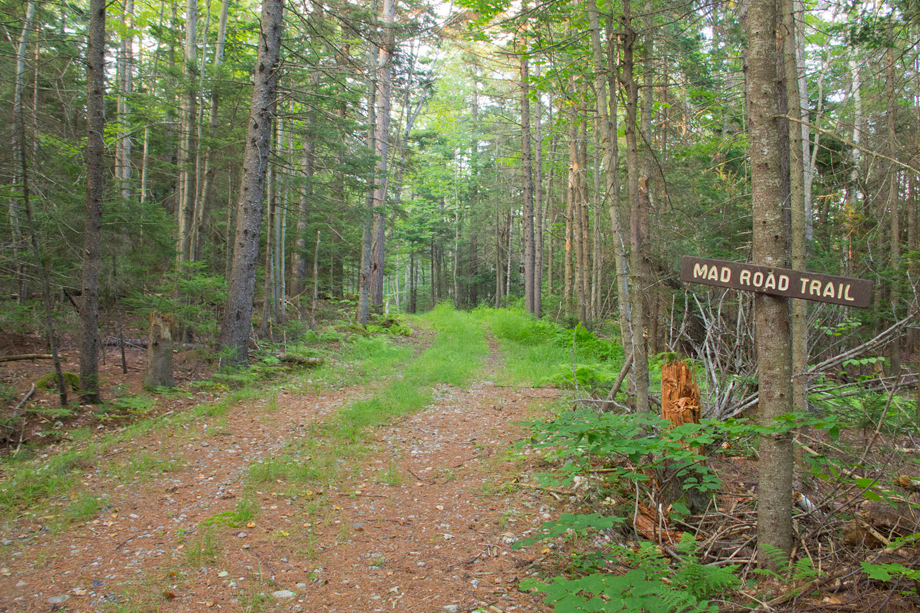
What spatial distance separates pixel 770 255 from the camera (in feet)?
9.50

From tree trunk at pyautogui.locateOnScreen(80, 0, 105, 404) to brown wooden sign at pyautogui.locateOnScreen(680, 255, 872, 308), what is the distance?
7641 mm

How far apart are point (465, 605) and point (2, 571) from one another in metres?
3.06

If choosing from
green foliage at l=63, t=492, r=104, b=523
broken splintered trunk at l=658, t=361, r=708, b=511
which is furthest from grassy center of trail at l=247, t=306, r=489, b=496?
broken splintered trunk at l=658, t=361, r=708, b=511

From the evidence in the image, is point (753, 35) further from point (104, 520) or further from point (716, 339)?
point (104, 520)

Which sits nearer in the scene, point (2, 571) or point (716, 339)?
point (2, 571)

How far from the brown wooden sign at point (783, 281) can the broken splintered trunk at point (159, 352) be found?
7.81 meters

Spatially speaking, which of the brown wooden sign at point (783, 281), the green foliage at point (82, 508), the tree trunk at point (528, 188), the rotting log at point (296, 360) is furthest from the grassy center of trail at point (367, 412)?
the tree trunk at point (528, 188)

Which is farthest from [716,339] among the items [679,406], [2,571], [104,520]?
[2,571]

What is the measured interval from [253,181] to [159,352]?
3385 millimetres

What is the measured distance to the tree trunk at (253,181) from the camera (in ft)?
29.9

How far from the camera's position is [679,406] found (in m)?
4.41

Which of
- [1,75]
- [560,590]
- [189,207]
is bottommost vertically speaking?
[560,590]

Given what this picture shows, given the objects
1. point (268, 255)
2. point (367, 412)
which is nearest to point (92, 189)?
point (367, 412)

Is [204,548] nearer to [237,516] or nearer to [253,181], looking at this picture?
[237,516]
